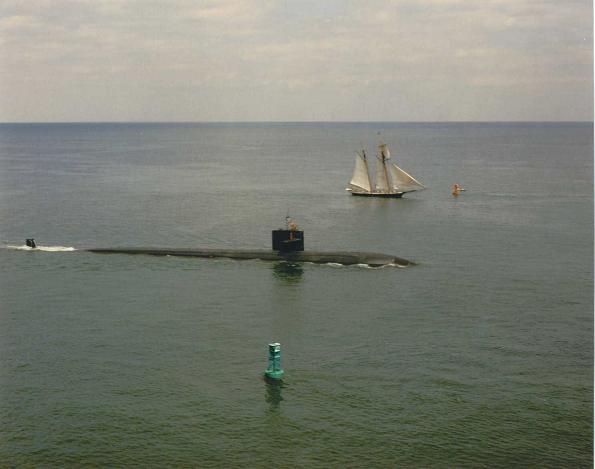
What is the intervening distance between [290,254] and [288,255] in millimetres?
240

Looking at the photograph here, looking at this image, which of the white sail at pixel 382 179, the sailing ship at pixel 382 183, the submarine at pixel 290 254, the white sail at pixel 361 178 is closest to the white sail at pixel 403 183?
the sailing ship at pixel 382 183

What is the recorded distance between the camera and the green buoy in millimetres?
47719

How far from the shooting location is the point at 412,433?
4119 cm

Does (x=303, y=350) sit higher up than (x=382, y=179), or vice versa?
(x=382, y=179)

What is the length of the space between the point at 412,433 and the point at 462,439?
8.72 ft

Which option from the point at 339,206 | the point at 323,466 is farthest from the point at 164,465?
the point at 339,206

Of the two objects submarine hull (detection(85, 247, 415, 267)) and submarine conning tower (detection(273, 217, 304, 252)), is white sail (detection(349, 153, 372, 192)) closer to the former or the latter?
submarine hull (detection(85, 247, 415, 267))

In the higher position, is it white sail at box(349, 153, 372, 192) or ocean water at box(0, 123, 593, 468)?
white sail at box(349, 153, 372, 192)

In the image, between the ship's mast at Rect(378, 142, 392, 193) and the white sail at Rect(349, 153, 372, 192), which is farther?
the white sail at Rect(349, 153, 372, 192)

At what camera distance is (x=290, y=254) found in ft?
268

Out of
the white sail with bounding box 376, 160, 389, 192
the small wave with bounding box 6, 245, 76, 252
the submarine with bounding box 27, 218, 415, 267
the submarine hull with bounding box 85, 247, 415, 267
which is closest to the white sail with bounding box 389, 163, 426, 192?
the white sail with bounding box 376, 160, 389, 192

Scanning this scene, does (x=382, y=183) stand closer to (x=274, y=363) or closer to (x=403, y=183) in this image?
(x=403, y=183)

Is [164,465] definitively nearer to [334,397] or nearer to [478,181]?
[334,397]

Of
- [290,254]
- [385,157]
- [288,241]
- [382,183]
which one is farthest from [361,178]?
[290,254]
